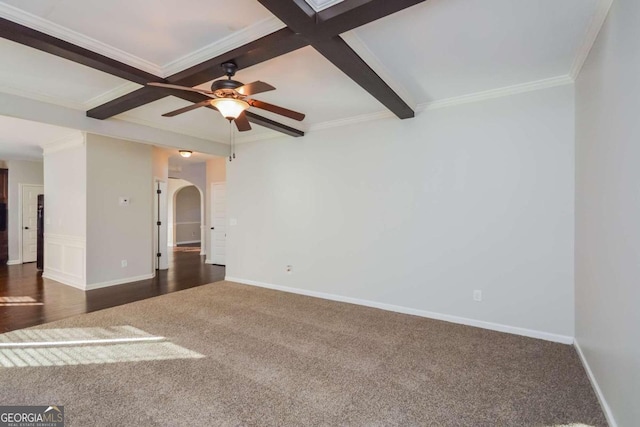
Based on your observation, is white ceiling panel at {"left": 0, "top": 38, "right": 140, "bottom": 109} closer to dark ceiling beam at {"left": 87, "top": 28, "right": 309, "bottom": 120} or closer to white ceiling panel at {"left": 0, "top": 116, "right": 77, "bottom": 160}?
dark ceiling beam at {"left": 87, "top": 28, "right": 309, "bottom": 120}

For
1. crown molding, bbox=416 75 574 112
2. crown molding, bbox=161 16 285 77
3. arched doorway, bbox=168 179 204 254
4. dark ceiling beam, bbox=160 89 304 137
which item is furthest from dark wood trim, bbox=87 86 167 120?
arched doorway, bbox=168 179 204 254

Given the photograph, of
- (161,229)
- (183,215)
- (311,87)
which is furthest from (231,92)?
(183,215)

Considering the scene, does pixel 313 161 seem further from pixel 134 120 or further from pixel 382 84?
pixel 134 120

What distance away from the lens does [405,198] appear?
4.00 meters

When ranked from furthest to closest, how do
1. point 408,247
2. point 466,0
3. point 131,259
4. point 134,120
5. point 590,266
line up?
point 131,259, point 134,120, point 408,247, point 590,266, point 466,0

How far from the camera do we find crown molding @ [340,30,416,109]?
2.33 m

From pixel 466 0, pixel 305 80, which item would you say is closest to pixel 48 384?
pixel 305 80

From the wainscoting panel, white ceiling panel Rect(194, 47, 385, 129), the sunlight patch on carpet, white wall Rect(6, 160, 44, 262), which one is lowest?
the sunlight patch on carpet

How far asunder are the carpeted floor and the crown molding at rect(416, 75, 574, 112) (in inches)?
102

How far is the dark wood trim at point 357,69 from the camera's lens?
2.28 metres

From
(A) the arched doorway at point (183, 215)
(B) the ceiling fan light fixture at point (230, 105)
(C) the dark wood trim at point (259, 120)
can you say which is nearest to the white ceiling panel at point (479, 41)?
(B) the ceiling fan light fixture at point (230, 105)

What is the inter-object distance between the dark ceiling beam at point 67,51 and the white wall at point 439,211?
8.35 ft

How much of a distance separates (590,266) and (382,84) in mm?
2346

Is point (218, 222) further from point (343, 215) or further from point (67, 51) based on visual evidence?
point (67, 51)
